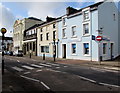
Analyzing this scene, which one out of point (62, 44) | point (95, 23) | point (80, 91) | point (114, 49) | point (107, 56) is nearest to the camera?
point (80, 91)

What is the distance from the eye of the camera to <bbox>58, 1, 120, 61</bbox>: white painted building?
2062 cm

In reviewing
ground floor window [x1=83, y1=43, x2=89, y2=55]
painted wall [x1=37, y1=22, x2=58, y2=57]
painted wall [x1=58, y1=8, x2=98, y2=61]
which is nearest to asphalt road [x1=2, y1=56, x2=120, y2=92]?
painted wall [x1=58, y1=8, x2=98, y2=61]

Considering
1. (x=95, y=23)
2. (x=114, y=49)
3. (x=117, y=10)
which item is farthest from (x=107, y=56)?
(x=117, y=10)

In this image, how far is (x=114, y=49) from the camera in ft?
78.7

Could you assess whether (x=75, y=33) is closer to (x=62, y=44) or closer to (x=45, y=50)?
(x=62, y=44)

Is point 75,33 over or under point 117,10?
under

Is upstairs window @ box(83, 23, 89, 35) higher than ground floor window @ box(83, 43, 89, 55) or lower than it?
higher

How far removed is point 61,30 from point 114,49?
11.1 meters

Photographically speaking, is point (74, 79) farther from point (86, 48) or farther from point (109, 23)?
point (109, 23)

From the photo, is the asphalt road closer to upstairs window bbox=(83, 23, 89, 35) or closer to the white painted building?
the white painted building

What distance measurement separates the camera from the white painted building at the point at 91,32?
20625 mm

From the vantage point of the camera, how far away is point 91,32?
21.1 metres

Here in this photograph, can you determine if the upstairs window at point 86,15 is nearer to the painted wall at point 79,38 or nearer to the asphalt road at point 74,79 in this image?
the painted wall at point 79,38

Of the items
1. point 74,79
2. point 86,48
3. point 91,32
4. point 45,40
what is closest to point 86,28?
point 91,32
